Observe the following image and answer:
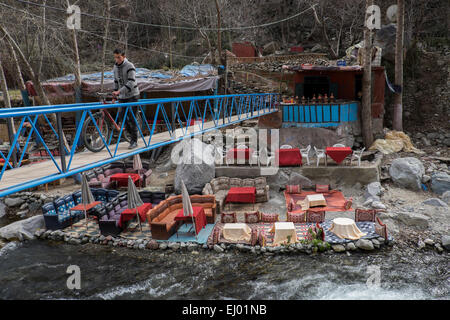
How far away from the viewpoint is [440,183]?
559 inches

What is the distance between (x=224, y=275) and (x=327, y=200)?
5.98m

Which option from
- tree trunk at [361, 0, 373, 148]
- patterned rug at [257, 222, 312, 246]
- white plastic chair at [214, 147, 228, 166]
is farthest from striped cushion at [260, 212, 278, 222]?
tree trunk at [361, 0, 373, 148]

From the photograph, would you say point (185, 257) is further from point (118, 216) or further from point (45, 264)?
point (45, 264)

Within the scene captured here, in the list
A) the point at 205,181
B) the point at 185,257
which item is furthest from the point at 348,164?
the point at 185,257

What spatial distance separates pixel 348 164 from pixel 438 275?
6.67 meters

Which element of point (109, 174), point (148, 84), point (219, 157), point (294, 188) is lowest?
point (294, 188)

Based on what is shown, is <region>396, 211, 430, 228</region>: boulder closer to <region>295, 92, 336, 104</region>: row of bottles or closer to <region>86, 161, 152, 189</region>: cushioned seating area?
<region>295, 92, 336, 104</region>: row of bottles

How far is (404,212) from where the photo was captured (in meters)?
12.1

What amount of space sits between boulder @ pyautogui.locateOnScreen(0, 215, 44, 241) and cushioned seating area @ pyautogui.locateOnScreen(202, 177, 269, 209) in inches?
266

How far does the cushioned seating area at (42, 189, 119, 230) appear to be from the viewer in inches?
504

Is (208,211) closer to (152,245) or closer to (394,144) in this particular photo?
(152,245)

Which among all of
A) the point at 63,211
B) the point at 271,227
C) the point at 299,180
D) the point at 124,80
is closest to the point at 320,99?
the point at 299,180

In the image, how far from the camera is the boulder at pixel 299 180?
15.1m

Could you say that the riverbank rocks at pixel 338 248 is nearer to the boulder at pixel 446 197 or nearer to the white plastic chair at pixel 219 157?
the boulder at pixel 446 197
